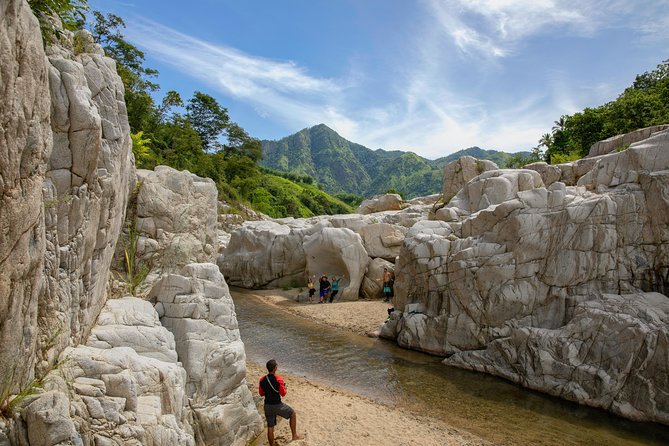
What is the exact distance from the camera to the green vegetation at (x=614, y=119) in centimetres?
3712

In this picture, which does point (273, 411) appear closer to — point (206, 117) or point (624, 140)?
point (624, 140)

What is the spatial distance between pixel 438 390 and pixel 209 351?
803cm

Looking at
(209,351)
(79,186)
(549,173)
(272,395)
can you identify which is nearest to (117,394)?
(209,351)

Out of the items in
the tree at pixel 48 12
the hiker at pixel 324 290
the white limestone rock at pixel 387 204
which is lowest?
the hiker at pixel 324 290

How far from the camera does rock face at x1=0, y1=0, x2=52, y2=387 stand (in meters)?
4.29

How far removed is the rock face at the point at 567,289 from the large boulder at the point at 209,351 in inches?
362

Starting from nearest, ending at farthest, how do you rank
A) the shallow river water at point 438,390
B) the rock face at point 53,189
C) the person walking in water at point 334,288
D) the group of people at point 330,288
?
the rock face at point 53,189, the shallow river water at point 438,390, the group of people at point 330,288, the person walking in water at point 334,288

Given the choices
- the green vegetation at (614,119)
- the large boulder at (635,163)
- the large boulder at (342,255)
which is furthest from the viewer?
the green vegetation at (614,119)

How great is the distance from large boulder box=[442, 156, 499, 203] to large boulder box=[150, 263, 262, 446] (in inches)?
1025

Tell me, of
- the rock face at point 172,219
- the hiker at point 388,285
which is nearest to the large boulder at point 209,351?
the rock face at point 172,219

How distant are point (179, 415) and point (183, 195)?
685 centimetres

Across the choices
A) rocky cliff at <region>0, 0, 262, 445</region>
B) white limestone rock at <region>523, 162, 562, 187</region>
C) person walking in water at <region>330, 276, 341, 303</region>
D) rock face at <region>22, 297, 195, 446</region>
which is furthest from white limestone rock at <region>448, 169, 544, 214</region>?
rock face at <region>22, 297, 195, 446</region>

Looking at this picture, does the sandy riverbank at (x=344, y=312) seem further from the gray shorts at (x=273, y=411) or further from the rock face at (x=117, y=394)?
the rock face at (x=117, y=394)

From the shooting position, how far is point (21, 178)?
463 cm
